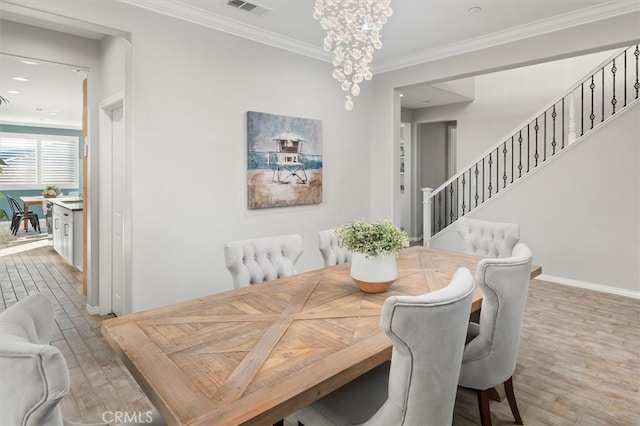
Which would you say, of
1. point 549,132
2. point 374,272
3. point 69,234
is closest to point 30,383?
point 374,272

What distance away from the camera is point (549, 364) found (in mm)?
2766

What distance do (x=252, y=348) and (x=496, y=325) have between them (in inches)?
45.9

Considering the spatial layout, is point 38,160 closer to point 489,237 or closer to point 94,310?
point 94,310

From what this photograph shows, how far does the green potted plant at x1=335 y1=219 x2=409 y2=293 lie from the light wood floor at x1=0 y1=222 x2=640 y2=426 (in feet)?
3.03

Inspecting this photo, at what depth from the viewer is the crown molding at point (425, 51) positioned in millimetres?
3137

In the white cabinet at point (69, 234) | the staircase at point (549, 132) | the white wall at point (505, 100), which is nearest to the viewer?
the staircase at point (549, 132)

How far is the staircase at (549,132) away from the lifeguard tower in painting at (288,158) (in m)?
2.79

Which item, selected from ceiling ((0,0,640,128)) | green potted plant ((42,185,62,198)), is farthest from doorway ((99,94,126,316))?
green potted plant ((42,185,62,198))

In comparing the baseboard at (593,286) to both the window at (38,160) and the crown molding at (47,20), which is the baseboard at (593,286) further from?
the window at (38,160)

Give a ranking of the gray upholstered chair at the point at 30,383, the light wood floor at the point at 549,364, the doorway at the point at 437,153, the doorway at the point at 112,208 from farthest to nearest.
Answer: the doorway at the point at 437,153 → the doorway at the point at 112,208 → the light wood floor at the point at 549,364 → the gray upholstered chair at the point at 30,383

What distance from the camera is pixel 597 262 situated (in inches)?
182

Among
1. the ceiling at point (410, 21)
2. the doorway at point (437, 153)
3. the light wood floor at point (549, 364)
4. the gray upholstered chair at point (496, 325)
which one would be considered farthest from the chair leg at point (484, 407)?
the doorway at point (437, 153)

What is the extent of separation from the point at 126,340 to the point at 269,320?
0.56m

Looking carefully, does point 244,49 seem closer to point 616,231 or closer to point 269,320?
point 269,320
